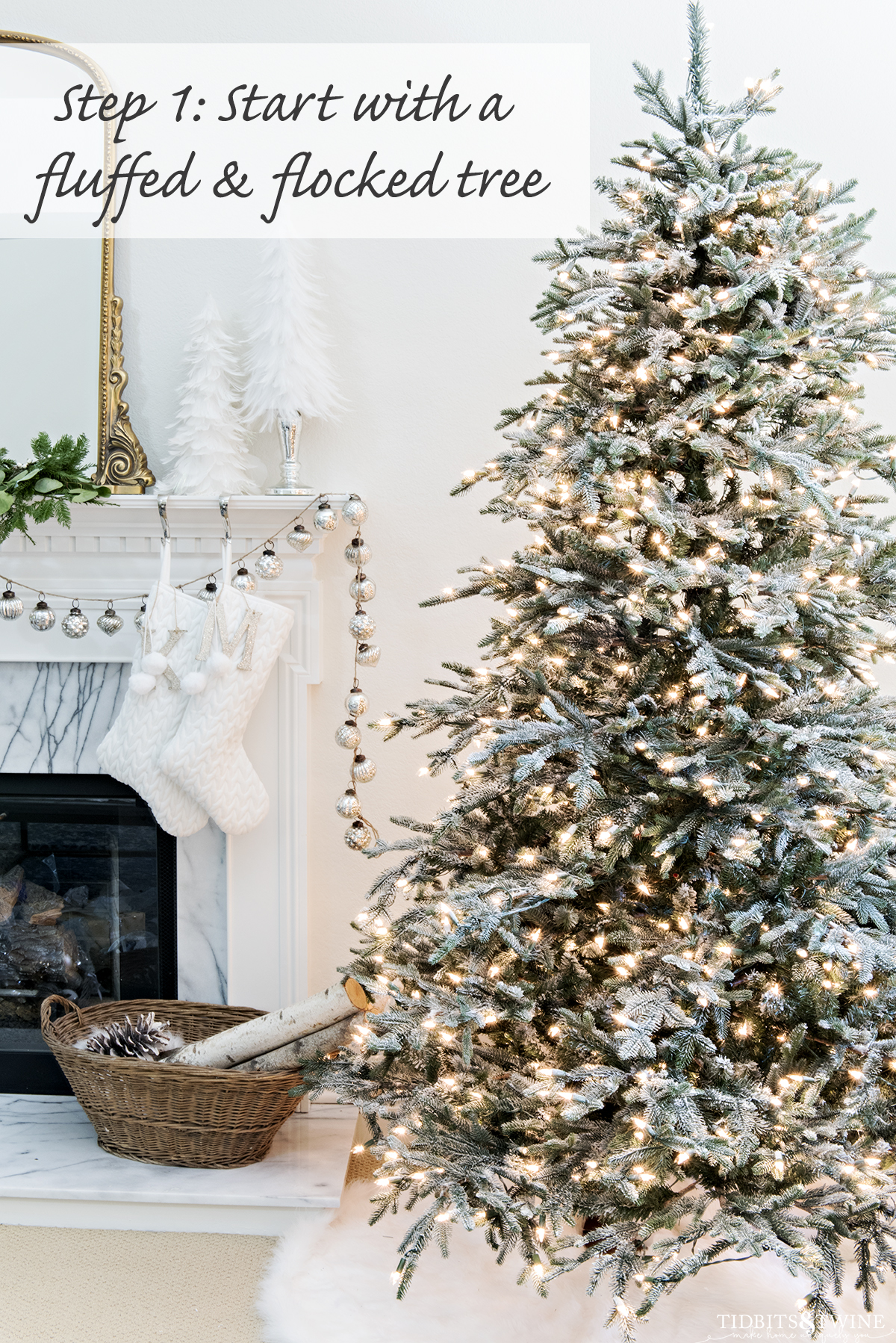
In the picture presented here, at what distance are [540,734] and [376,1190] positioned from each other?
1095 millimetres

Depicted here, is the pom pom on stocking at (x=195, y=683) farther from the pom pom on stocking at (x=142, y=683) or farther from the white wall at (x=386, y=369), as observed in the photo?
the white wall at (x=386, y=369)

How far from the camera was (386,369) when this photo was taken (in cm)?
217

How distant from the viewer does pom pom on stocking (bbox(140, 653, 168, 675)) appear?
1934 millimetres

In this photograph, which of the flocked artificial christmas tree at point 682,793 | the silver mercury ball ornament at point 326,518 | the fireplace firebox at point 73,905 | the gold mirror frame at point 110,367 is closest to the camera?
the flocked artificial christmas tree at point 682,793

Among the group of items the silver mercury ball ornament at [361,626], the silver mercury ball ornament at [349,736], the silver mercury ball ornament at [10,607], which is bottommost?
the silver mercury ball ornament at [349,736]

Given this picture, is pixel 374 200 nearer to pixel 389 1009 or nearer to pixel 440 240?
pixel 440 240

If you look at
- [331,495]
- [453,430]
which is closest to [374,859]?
[331,495]

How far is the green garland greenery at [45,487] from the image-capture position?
1883mm

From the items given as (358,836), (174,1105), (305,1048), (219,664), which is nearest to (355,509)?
(219,664)

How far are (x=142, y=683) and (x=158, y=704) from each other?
0.20ft

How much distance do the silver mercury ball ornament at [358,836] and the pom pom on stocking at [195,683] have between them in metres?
0.42

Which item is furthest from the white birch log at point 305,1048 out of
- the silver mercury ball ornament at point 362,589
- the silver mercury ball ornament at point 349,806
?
the silver mercury ball ornament at point 362,589

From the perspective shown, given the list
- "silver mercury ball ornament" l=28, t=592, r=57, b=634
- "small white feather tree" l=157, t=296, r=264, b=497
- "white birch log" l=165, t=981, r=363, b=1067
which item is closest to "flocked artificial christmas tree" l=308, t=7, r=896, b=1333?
"white birch log" l=165, t=981, r=363, b=1067

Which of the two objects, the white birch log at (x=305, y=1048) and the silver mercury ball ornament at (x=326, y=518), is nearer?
the white birch log at (x=305, y=1048)
